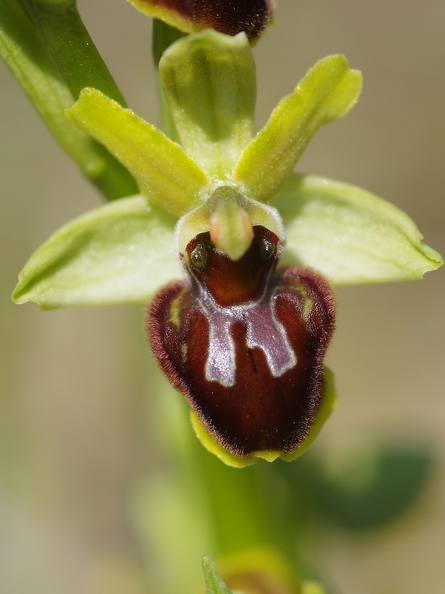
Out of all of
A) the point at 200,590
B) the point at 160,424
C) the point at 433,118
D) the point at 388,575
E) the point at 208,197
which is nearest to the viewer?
the point at 208,197

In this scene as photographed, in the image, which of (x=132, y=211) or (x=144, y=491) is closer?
(x=132, y=211)

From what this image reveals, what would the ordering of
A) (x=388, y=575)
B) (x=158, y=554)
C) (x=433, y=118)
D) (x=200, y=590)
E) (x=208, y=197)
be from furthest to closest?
1. (x=433, y=118)
2. (x=388, y=575)
3. (x=158, y=554)
4. (x=200, y=590)
5. (x=208, y=197)

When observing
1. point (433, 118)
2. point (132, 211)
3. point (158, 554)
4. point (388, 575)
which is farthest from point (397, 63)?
point (132, 211)

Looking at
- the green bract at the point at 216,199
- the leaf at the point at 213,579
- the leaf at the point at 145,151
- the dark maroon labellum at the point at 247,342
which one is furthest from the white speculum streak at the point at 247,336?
the leaf at the point at 213,579

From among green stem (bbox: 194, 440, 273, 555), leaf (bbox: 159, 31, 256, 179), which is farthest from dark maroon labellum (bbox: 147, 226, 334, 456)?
green stem (bbox: 194, 440, 273, 555)

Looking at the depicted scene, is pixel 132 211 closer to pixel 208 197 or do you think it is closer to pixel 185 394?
pixel 208 197

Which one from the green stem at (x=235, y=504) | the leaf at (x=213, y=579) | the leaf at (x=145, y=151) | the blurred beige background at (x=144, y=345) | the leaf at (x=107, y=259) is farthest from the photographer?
the blurred beige background at (x=144, y=345)

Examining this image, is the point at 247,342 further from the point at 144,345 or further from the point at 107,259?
the point at 144,345

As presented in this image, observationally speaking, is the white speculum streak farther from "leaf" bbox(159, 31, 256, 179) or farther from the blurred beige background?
the blurred beige background

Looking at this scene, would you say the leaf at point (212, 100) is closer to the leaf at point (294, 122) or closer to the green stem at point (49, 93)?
the leaf at point (294, 122)
